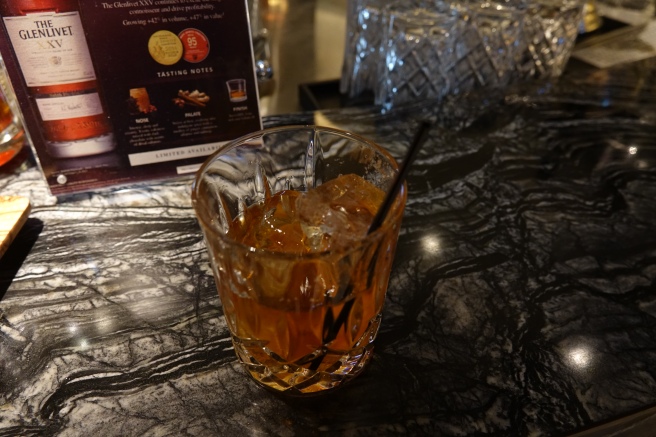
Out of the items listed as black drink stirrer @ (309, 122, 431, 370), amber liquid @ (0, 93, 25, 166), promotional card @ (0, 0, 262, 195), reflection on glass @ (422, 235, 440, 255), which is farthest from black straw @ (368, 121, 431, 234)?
amber liquid @ (0, 93, 25, 166)

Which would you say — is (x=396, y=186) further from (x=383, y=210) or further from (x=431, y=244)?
(x=431, y=244)

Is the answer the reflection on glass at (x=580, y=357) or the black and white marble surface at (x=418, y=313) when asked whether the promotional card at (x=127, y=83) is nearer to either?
the black and white marble surface at (x=418, y=313)

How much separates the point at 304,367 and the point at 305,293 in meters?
0.11

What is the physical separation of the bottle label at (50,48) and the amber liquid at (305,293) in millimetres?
376

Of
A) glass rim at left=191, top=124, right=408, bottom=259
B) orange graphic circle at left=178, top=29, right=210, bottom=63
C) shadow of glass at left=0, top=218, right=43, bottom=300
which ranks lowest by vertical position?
shadow of glass at left=0, top=218, right=43, bottom=300

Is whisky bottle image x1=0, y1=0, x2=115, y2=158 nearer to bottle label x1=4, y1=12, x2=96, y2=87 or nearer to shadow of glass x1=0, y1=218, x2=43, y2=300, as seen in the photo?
bottle label x1=4, y1=12, x2=96, y2=87

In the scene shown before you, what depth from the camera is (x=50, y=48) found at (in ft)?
2.54

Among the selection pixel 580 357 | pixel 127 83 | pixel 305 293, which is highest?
pixel 127 83

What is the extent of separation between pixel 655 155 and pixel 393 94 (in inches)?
22.9

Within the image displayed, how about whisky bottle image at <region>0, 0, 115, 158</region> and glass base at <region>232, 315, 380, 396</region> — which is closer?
glass base at <region>232, 315, 380, 396</region>

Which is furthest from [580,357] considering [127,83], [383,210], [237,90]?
[127,83]

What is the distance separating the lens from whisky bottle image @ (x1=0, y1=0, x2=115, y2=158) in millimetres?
748

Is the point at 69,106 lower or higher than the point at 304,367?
higher

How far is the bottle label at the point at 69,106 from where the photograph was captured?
82 cm
